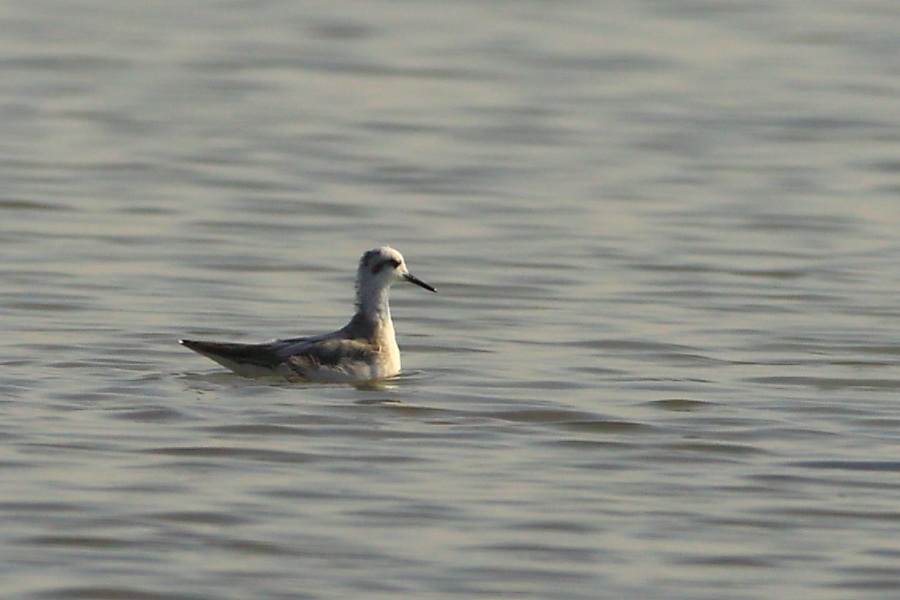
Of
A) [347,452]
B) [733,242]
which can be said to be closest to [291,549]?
[347,452]

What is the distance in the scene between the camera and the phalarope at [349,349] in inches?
575

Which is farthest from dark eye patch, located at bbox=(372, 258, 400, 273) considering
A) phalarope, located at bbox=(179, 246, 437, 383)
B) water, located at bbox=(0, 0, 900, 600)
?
water, located at bbox=(0, 0, 900, 600)

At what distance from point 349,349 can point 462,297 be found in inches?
134

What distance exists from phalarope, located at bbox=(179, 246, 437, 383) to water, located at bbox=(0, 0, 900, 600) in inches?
6.0

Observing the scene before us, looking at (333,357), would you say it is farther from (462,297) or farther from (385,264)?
(462,297)

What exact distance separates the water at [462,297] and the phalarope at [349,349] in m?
0.15

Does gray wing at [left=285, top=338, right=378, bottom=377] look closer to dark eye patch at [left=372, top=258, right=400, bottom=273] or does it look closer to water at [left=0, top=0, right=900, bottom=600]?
water at [left=0, top=0, right=900, bottom=600]

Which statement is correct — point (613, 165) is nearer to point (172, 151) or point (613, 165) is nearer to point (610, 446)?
point (172, 151)

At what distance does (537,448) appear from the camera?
13.0 metres

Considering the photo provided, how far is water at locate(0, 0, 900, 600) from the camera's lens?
35.9 ft

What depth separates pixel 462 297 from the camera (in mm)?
18375

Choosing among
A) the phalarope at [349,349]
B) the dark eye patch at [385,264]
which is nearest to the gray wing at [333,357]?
the phalarope at [349,349]

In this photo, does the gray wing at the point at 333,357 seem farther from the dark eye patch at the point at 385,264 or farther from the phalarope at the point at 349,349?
the dark eye patch at the point at 385,264

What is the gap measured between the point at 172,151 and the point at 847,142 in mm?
7804
